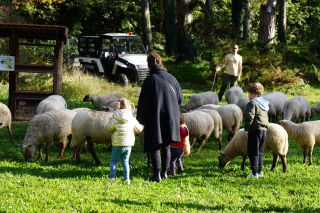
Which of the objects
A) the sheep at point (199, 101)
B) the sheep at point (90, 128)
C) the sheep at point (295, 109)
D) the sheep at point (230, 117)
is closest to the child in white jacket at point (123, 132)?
the sheep at point (90, 128)

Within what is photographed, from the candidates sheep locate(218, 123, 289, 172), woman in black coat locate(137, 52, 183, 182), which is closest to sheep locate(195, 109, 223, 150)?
sheep locate(218, 123, 289, 172)

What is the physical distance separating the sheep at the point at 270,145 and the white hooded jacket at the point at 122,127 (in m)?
2.14

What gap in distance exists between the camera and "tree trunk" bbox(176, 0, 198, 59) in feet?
102

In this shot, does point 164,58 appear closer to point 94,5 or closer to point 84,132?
point 94,5

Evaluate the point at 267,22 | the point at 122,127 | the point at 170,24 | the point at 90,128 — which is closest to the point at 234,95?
the point at 90,128

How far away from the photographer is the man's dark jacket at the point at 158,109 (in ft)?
28.0

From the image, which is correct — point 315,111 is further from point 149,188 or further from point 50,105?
point 149,188

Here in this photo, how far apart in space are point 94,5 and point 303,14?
15.7m

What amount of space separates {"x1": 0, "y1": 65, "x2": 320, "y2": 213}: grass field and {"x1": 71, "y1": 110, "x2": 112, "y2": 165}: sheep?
0.42 metres

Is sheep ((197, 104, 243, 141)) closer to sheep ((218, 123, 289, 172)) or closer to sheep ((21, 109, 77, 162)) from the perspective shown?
sheep ((218, 123, 289, 172))

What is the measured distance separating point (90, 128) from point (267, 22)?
1740 centimetres

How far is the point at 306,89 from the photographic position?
24062mm

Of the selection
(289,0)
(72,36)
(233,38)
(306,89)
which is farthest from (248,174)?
(289,0)

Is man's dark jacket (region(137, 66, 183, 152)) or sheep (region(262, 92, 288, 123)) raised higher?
man's dark jacket (region(137, 66, 183, 152))
